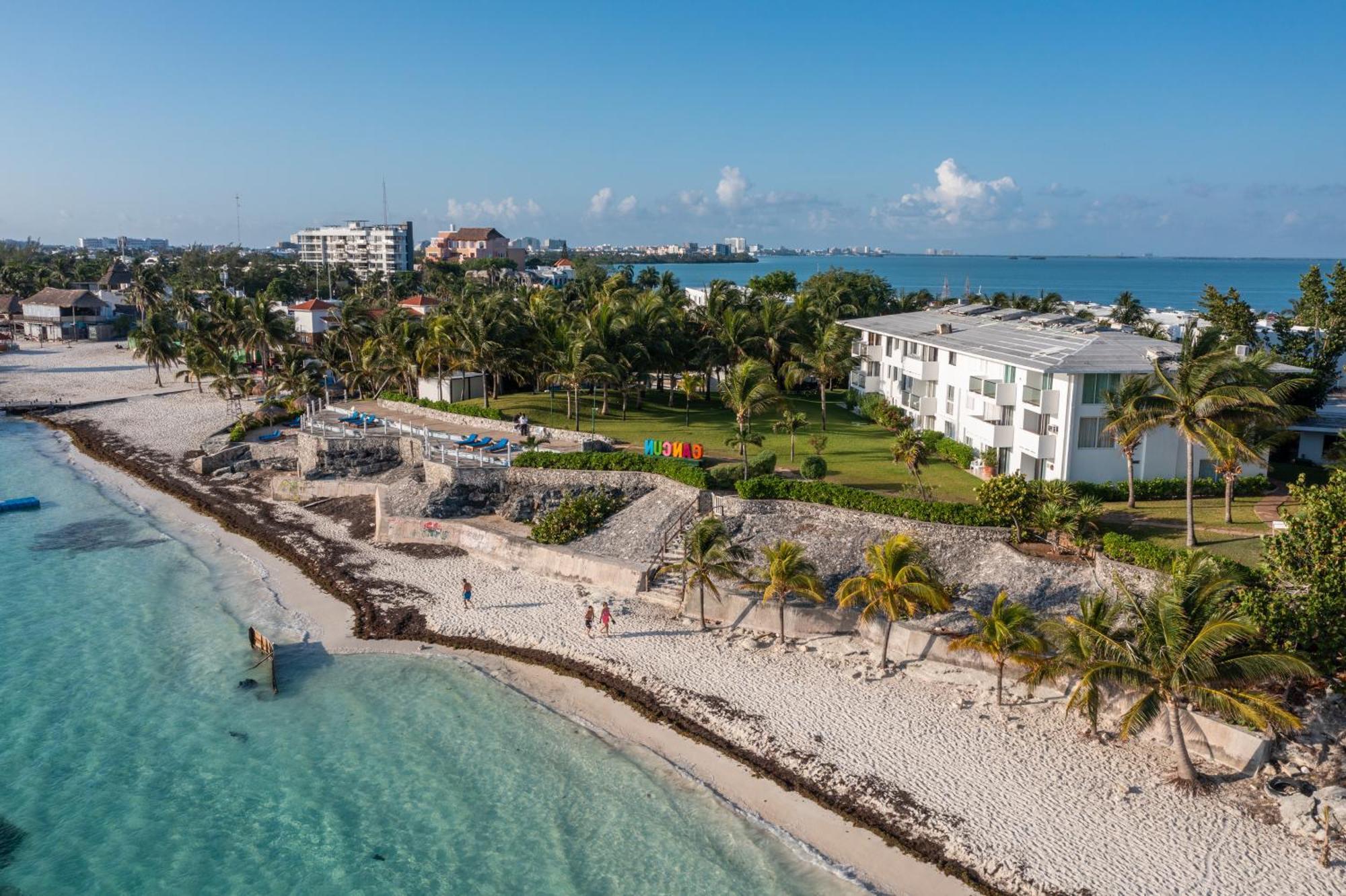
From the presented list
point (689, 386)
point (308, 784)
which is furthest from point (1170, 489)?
point (308, 784)

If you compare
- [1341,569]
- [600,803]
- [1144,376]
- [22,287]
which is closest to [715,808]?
[600,803]

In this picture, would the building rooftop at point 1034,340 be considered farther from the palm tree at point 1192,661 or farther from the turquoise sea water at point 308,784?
the turquoise sea water at point 308,784

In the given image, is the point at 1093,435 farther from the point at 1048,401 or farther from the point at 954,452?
the point at 954,452

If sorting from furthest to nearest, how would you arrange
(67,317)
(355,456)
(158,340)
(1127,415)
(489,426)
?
1. (67,317)
2. (158,340)
3. (489,426)
4. (355,456)
5. (1127,415)

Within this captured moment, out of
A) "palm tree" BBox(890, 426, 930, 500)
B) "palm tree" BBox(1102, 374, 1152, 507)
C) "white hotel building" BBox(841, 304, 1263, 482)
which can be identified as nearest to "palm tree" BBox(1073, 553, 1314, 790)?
"palm tree" BBox(1102, 374, 1152, 507)

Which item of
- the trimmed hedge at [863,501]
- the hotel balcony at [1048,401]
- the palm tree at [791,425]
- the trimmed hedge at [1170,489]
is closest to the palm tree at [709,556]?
the trimmed hedge at [863,501]

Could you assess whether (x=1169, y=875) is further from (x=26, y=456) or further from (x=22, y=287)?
(x=22, y=287)
